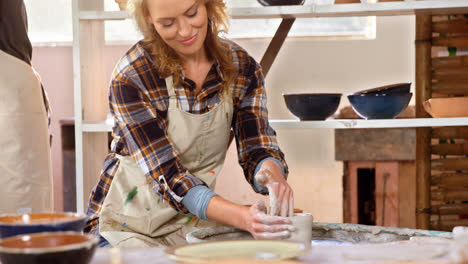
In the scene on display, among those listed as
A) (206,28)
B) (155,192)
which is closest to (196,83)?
(206,28)

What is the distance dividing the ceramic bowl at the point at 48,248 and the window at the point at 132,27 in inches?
142

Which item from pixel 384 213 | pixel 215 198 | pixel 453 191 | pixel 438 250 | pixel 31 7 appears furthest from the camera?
pixel 31 7

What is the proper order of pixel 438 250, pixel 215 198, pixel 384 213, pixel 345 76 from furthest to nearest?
pixel 345 76
pixel 384 213
pixel 215 198
pixel 438 250

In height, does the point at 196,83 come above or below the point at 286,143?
above

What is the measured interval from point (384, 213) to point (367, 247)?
3.05 metres

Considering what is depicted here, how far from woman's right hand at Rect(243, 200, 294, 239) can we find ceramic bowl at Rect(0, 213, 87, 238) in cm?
51

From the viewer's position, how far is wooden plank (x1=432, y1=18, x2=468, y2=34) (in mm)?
2551

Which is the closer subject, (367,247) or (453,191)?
(367,247)

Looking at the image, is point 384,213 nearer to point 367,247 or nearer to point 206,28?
point 206,28

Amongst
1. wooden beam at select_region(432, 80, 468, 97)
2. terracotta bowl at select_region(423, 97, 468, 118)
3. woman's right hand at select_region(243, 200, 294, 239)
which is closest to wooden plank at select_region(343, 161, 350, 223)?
wooden beam at select_region(432, 80, 468, 97)

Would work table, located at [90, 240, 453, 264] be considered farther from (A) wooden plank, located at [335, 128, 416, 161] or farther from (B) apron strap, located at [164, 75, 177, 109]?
(A) wooden plank, located at [335, 128, 416, 161]

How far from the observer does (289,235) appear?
122 cm

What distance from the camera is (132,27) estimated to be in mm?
4375

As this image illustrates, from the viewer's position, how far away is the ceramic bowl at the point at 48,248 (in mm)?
674
